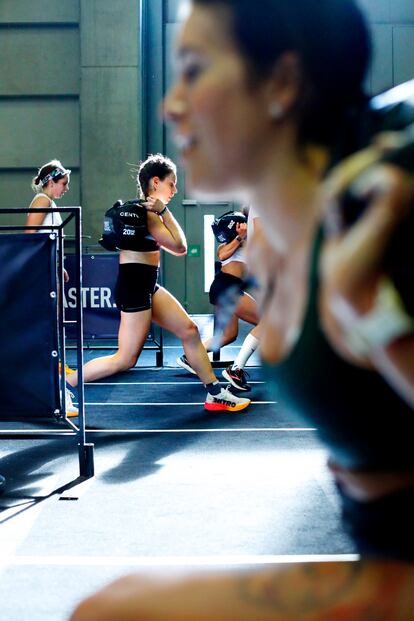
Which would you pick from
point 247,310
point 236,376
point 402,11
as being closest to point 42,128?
point 402,11

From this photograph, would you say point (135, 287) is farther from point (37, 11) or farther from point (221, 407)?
point (37, 11)

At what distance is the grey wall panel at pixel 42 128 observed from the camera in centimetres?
1307

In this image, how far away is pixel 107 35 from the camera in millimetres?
12539

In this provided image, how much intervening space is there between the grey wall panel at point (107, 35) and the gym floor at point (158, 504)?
341 inches

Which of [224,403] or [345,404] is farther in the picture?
[224,403]

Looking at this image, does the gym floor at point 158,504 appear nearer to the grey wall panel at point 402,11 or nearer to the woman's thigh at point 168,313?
the woman's thigh at point 168,313

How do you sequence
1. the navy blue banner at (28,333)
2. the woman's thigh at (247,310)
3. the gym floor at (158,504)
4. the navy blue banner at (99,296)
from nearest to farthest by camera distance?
1. the gym floor at (158,504)
2. the navy blue banner at (28,333)
3. the woman's thigh at (247,310)
4. the navy blue banner at (99,296)

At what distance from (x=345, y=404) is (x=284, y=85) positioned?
0.92ft

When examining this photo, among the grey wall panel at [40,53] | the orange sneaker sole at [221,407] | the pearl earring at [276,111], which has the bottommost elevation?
the orange sneaker sole at [221,407]

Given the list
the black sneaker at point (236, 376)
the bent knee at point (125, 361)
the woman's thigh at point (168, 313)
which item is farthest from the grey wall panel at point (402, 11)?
the bent knee at point (125, 361)

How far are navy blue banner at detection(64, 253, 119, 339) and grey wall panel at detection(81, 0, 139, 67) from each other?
5557 millimetres

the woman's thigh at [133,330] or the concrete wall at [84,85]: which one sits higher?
the concrete wall at [84,85]

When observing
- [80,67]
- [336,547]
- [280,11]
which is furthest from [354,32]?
[80,67]

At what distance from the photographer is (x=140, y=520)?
3111mm
